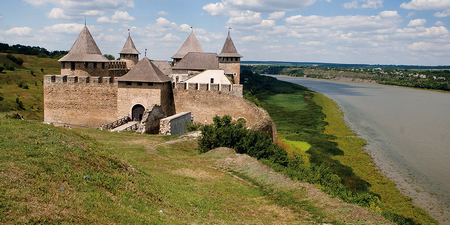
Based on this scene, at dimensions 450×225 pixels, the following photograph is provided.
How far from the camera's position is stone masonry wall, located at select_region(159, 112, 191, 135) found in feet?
52.1

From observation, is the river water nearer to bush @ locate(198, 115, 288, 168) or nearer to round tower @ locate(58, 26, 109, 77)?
bush @ locate(198, 115, 288, 168)

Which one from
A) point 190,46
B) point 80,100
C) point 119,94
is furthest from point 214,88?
point 190,46

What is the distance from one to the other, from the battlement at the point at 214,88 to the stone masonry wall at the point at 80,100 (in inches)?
139

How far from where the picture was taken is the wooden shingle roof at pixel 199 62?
30.0 metres

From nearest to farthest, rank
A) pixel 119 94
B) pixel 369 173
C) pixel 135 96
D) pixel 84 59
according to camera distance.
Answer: pixel 369 173 < pixel 135 96 < pixel 119 94 < pixel 84 59

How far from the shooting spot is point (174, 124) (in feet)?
53.7

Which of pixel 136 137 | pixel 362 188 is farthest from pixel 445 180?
pixel 136 137

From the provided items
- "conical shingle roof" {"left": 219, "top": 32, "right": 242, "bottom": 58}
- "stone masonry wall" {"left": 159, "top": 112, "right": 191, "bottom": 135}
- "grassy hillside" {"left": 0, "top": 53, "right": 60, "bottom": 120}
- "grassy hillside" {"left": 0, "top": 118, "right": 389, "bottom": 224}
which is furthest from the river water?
"grassy hillside" {"left": 0, "top": 53, "right": 60, "bottom": 120}

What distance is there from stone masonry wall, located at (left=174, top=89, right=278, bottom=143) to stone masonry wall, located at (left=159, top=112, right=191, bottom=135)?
3.22 feet

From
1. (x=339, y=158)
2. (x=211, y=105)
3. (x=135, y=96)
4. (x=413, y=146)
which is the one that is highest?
(x=135, y=96)

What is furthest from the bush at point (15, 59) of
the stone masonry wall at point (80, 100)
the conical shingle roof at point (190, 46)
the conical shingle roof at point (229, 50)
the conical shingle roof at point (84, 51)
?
the stone masonry wall at point (80, 100)

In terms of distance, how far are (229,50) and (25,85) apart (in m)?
Result: 23.1

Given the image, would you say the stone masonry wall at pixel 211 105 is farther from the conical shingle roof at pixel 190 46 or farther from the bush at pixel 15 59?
the bush at pixel 15 59

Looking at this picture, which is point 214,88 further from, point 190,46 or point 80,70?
point 190,46
